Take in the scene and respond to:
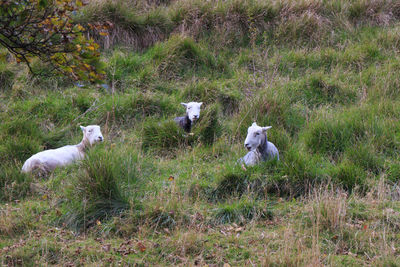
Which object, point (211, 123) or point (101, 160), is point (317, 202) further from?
point (211, 123)

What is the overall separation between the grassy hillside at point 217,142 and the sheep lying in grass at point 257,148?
273 millimetres

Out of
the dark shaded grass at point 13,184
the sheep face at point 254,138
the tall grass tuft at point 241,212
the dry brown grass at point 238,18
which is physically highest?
the dry brown grass at point 238,18

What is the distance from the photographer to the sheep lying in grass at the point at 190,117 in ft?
29.1

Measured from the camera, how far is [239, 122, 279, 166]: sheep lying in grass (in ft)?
23.6

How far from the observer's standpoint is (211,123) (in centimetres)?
919

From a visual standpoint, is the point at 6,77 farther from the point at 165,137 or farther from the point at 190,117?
the point at 190,117

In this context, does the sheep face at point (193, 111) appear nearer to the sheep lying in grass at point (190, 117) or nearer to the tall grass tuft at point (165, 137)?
the sheep lying in grass at point (190, 117)

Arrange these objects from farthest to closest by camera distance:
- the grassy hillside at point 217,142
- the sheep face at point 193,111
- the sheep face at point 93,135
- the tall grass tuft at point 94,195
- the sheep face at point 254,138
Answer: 1. the sheep face at point 193,111
2. the sheep face at point 93,135
3. the sheep face at point 254,138
4. the tall grass tuft at point 94,195
5. the grassy hillside at point 217,142

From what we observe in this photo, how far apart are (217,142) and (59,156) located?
275 centimetres

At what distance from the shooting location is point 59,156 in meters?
7.77

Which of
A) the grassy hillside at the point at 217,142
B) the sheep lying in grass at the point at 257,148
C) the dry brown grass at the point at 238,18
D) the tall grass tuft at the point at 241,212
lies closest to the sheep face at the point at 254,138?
the sheep lying in grass at the point at 257,148

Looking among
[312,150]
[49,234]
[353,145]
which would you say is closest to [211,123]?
[312,150]

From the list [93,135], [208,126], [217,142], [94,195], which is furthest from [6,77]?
[94,195]

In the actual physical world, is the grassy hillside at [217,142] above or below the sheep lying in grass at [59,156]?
above
